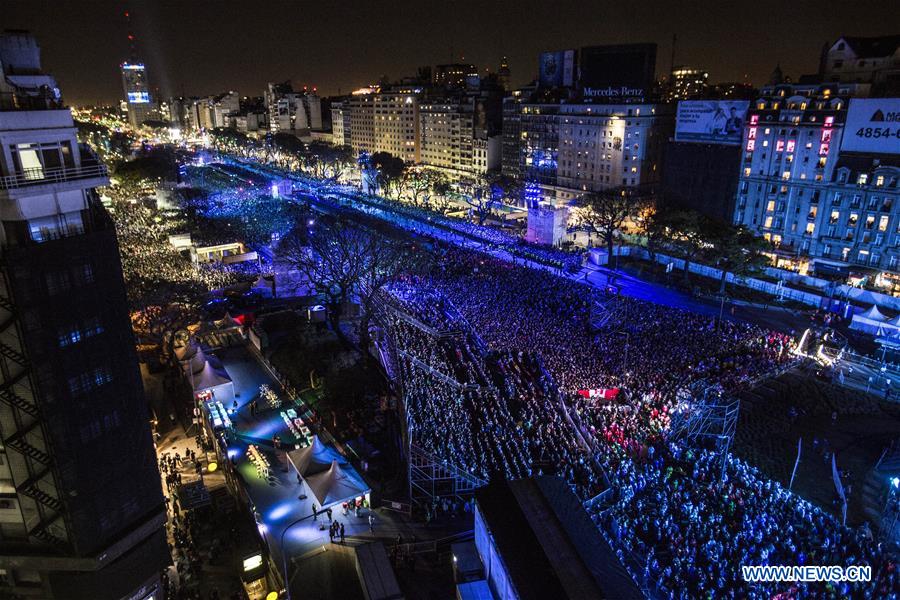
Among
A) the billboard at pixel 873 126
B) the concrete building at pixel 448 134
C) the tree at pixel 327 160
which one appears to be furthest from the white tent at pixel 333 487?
the tree at pixel 327 160

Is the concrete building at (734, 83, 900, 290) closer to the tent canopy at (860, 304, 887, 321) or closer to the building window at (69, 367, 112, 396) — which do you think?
the tent canopy at (860, 304, 887, 321)

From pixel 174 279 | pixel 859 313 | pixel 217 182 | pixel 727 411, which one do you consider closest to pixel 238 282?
pixel 174 279

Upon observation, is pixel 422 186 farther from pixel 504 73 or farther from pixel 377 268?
pixel 504 73

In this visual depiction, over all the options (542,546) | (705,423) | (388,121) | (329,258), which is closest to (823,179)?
(705,423)

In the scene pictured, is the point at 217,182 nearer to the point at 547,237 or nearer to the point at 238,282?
the point at 238,282

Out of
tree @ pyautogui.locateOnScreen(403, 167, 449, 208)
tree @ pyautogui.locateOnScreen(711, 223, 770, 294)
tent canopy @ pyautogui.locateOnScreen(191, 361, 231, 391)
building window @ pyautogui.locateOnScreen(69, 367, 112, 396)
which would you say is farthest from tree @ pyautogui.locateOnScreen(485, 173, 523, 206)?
building window @ pyautogui.locateOnScreen(69, 367, 112, 396)

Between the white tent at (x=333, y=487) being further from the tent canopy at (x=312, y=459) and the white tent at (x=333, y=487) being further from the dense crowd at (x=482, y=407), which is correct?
the dense crowd at (x=482, y=407)

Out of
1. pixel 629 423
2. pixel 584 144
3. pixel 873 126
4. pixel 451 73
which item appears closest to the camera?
pixel 629 423
